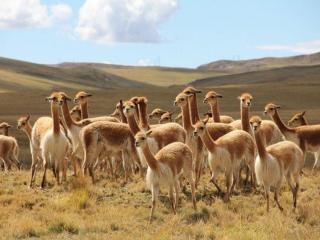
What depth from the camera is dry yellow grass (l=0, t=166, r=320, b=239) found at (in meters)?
8.70

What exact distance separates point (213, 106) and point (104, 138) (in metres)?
3.49

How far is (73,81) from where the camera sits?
484ft

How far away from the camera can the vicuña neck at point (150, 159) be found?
9609mm

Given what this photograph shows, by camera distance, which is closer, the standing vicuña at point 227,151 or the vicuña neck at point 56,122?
the standing vicuña at point 227,151

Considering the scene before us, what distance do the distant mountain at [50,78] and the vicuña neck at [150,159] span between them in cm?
10395

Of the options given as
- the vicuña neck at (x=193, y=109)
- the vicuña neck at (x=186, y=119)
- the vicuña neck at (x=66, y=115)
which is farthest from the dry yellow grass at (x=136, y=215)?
the vicuña neck at (x=193, y=109)

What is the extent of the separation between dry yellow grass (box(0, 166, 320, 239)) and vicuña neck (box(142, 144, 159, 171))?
864 mm

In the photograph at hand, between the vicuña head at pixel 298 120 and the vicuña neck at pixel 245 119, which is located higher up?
the vicuña neck at pixel 245 119

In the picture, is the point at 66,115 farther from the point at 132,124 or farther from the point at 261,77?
the point at 261,77

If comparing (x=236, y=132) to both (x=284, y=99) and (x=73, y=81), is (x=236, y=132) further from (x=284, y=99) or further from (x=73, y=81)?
(x=73, y=81)

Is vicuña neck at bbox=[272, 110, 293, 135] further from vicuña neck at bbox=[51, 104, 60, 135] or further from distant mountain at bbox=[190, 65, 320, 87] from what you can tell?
distant mountain at bbox=[190, 65, 320, 87]

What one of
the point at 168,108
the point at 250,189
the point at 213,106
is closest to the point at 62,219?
the point at 250,189

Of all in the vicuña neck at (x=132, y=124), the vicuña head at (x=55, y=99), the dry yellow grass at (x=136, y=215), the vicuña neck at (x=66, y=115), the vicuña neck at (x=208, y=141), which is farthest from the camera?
the vicuña neck at (x=66, y=115)

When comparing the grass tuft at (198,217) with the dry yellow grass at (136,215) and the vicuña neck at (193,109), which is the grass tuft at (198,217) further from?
the vicuña neck at (193,109)
